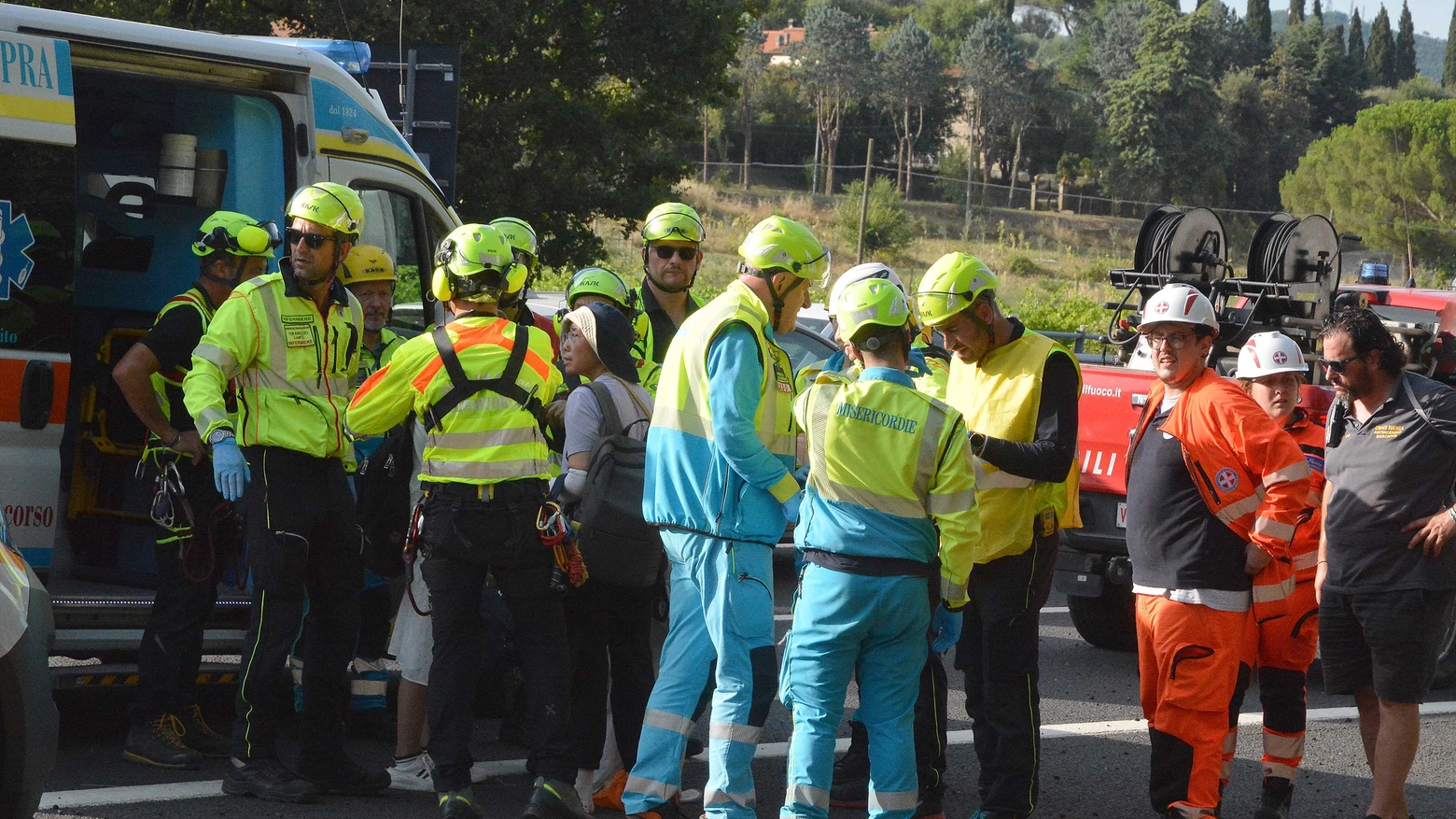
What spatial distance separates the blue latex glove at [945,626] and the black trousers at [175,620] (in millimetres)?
2623

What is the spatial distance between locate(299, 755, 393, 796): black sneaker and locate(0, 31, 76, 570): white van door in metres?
1.32

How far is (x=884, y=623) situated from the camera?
4.41 m

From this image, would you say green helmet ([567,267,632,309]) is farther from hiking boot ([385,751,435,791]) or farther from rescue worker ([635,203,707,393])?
hiking boot ([385,751,435,791])

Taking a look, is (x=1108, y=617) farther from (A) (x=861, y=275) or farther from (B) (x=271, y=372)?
(B) (x=271, y=372)

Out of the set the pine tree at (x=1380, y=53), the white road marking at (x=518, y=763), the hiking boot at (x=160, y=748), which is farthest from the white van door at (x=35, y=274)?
the pine tree at (x=1380, y=53)

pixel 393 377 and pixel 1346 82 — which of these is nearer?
pixel 393 377

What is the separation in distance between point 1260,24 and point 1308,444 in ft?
349

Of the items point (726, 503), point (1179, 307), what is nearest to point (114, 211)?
point (726, 503)

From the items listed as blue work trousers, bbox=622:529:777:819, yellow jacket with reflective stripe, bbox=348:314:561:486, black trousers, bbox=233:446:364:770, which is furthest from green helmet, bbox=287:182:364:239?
blue work trousers, bbox=622:529:777:819

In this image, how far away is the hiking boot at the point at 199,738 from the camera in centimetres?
555

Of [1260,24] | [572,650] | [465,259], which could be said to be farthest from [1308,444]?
[1260,24]

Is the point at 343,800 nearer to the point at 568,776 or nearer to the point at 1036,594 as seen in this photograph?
the point at 568,776

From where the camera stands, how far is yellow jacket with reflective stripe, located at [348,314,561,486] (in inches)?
192

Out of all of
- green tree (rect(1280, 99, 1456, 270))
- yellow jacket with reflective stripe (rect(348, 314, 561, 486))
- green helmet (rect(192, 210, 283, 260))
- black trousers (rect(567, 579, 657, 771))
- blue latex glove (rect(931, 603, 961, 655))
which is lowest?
black trousers (rect(567, 579, 657, 771))
